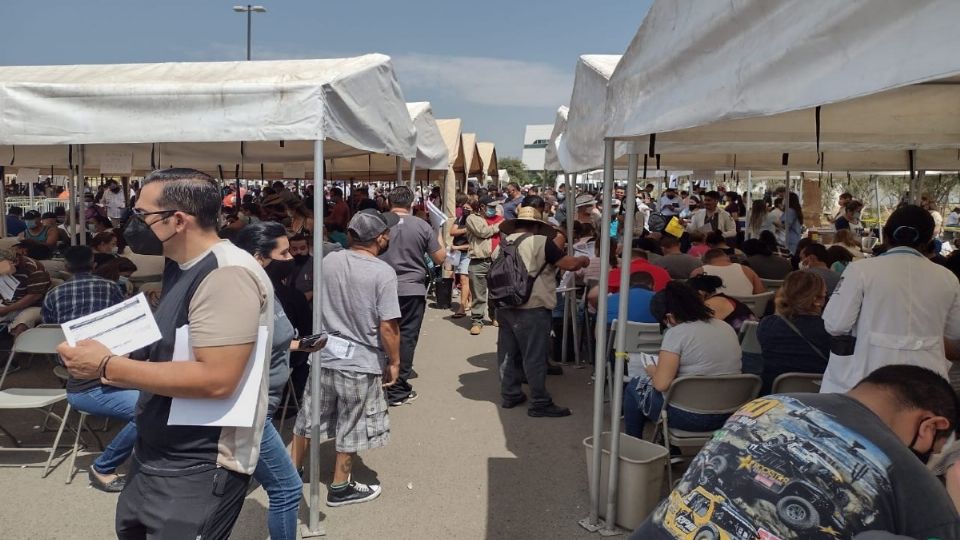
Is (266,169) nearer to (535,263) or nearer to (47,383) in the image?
(47,383)

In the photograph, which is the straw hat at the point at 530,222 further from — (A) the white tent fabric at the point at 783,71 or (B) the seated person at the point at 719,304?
(A) the white tent fabric at the point at 783,71

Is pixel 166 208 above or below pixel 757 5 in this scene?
below

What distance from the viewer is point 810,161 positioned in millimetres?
8422

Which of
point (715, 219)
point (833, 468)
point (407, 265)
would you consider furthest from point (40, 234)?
point (833, 468)

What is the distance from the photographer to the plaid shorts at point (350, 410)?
3.88 metres

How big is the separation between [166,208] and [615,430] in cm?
253

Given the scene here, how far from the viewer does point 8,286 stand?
6.19 meters

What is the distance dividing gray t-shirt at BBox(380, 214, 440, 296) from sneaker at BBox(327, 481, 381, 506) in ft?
6.85

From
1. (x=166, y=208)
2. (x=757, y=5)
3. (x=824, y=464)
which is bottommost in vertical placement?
(x=824, y=464)

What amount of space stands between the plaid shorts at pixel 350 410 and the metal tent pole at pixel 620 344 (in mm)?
1320

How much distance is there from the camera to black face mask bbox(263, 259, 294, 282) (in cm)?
438

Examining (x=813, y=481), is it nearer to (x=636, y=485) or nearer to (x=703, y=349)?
(x=636, y=485)

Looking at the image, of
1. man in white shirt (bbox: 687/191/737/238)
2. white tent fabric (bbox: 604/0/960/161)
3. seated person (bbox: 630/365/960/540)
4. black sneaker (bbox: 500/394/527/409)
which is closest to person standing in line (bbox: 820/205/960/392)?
white tent fabric (bbox: 604/0/960/161)

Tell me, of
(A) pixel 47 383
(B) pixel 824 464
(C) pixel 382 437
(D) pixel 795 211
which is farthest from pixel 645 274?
(D) pixel 795 211
